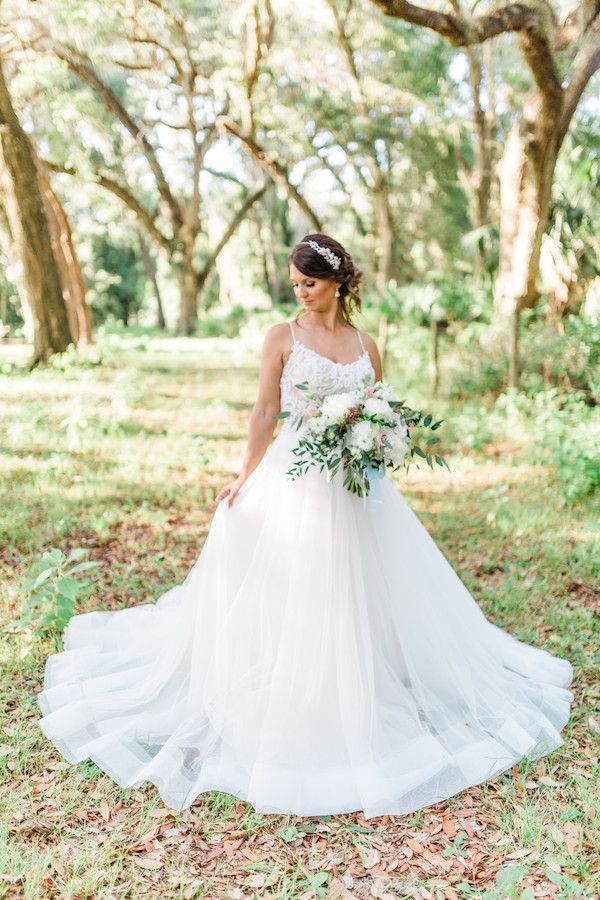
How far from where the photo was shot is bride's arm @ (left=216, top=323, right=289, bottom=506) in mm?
3322

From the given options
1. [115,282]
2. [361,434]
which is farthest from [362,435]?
[115,282]

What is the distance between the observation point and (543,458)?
22.6 ft

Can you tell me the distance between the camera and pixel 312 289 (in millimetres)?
3271

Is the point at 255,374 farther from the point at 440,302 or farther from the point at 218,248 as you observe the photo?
the point at 218,248

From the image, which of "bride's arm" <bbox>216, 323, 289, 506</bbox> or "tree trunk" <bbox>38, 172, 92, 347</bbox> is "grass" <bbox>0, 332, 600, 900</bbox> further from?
"tree trunk" <bbox>38, 172, 92, 347</bbox>

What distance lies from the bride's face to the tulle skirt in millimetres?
670

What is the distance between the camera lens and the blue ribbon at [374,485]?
2.99 metres

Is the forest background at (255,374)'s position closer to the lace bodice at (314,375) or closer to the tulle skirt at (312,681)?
the tulle skirt at (312,681)

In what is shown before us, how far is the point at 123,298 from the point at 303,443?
127 ft

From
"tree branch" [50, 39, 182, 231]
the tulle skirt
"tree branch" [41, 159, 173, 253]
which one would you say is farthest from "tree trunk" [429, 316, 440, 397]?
"tree branch" [41, 159, 173, 253]

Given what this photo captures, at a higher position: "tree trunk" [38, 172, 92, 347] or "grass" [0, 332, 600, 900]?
"tree trunk" [38, 172, 92, 347]

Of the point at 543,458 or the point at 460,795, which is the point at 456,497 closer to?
the point at 543,458

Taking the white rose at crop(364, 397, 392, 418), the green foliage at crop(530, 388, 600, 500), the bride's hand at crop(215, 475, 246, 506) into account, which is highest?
the white rose at crop(364, 397, 392, 418)

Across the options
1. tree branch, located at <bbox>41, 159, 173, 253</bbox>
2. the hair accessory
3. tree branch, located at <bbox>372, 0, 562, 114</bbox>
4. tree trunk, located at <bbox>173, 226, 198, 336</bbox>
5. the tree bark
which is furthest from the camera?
tree trunk, located at <bbox>173, 226, 198, 336</bbox>
